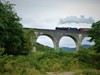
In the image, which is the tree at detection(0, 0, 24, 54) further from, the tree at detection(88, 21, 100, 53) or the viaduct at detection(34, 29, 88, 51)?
the viaduct at detection(34, 29, 88, 51)


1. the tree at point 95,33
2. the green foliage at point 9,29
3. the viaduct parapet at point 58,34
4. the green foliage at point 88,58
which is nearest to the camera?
the green foliage at point 9,29

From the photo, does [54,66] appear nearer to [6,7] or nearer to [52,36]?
[6,7]

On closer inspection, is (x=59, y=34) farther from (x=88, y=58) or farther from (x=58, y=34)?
(x=88, y=58)

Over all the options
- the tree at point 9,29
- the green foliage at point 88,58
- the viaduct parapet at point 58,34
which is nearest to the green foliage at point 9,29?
the tree at point 9,29

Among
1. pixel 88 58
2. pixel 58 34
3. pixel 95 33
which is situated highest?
pixel 58 34

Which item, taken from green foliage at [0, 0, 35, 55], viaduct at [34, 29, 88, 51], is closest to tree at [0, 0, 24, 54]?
green foliage at [0, 0, 35, 55]

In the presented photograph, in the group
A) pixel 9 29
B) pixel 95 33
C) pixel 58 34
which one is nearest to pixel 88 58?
pixel 95 33

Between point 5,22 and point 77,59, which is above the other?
point 5,22

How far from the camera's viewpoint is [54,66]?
30109 mm

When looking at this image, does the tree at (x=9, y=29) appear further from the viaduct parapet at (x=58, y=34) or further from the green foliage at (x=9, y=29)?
the viaduct parapet at (x=58, y=34)

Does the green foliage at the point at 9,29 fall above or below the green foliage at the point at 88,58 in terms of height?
above

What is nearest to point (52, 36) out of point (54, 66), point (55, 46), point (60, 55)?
point (55, 46)

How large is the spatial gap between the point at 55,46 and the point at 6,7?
101 ft

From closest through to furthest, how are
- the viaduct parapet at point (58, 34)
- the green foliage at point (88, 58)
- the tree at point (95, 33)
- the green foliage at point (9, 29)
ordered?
1. the green foliage at point (9, 29)
2. the tree at point (95, 33)
3. the green foliage at point (88, 58)
4. the viaduct parapet at point (58, 34)
